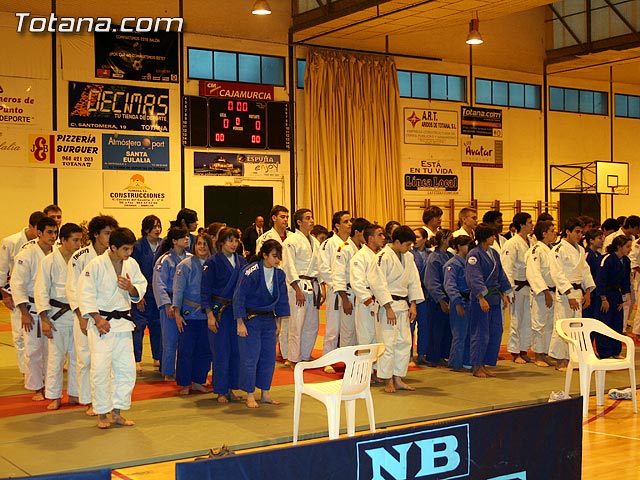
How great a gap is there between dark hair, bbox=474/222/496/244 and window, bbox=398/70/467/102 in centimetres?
1115

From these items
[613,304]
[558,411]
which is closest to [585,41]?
[613,304]

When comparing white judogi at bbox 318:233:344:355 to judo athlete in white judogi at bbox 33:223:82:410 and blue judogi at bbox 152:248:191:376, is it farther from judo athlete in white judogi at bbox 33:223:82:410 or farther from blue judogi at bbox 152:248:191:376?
judo athlete in white judogi at bbox 33:223:82:410

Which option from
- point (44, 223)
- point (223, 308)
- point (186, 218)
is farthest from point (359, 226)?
point (44, 223)

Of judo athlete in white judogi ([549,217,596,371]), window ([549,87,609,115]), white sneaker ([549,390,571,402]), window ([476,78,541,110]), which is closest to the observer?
white sneaker ([549,390,571,402])

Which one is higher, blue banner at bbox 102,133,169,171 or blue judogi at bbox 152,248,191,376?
blue banner at bbox 102,133,169,171

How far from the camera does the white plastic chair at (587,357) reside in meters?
6.86

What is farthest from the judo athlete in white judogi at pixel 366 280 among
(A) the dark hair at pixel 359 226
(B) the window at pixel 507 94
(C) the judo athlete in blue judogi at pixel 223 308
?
(B) the window at pixel 507 94

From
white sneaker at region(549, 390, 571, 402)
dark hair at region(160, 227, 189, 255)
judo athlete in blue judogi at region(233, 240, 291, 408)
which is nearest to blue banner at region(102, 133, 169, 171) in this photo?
dark hair at region(160, 227, 189, 255)

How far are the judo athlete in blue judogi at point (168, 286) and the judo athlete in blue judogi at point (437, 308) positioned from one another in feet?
8.34

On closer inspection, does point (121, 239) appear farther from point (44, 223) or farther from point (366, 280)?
point (366, 280)

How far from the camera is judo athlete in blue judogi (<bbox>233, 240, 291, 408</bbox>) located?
6.96 meters

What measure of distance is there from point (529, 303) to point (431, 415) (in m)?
3.10

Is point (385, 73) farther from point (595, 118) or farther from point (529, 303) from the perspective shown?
point (529, 303)

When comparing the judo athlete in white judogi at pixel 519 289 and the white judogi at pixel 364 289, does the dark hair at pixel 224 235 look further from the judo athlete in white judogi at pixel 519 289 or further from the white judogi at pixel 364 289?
the judo athlete in white judogi at pixel 519 289
